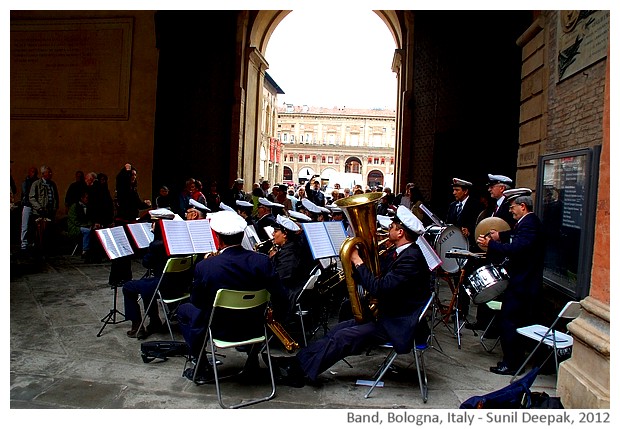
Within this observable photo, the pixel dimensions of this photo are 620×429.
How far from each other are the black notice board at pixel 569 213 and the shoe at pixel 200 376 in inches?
149

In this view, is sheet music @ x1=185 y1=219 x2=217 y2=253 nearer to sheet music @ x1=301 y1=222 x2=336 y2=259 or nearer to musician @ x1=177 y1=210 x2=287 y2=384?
sheet music @ x1=301 y1=222 x2=336 y2=259

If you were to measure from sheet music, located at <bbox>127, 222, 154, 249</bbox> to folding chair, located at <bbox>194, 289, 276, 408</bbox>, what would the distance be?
Answer: 79.7 inches

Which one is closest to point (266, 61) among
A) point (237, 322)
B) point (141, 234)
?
point (141, 234)

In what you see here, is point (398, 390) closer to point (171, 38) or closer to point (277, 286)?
point (277, 286)

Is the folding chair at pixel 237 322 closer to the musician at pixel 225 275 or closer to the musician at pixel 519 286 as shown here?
the musician at pixel 225 275

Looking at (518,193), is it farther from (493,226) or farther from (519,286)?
(519,286)

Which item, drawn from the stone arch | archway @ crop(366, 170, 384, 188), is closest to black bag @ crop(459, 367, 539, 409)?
the stone arch

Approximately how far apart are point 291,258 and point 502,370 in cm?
215

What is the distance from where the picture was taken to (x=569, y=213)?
19.0ft

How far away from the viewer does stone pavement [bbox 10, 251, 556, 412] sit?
3680 mm

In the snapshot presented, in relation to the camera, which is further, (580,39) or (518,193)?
(580,39)

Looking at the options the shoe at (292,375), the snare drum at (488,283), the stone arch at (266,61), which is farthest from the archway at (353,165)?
the shoe at (292,375)

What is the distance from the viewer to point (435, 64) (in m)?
11.8
